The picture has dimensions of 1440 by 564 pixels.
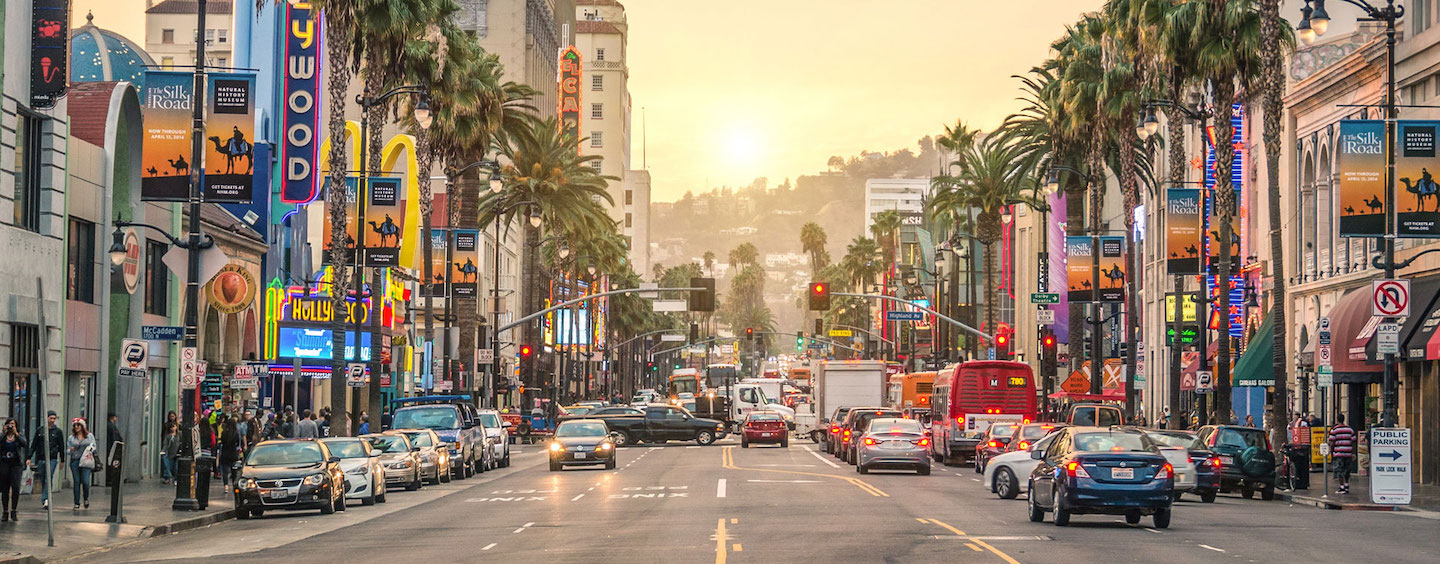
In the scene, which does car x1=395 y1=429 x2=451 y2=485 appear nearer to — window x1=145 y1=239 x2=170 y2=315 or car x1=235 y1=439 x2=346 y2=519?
window x1=145 y1=239 x2=170 y2=315

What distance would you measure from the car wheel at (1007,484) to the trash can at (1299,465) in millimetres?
7868

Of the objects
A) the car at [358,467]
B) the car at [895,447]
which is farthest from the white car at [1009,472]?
the car at [358,467]

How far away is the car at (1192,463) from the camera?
3295 centimetres

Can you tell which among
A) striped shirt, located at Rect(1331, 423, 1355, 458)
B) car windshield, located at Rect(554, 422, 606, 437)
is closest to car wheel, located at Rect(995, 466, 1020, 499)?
striped shirt, located at Rect(1331, 423, 1355, 458)

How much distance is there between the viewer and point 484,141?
200ft

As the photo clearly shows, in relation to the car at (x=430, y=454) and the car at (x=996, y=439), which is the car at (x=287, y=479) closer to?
the car at (x=430, y=454)

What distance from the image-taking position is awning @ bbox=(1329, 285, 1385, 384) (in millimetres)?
43562

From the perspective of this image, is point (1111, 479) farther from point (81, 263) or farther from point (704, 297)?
point (704, 297)

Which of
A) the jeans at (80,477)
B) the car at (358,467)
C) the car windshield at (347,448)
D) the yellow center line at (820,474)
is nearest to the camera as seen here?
the jeans at (80,477)

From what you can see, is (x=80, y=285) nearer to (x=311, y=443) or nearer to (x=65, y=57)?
(x=65, y=57)

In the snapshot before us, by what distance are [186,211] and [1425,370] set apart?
33659 mm

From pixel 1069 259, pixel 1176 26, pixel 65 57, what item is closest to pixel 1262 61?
pixel 1176 26

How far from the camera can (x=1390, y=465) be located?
106ft

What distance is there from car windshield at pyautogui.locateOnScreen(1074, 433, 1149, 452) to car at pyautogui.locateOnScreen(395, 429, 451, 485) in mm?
20395
